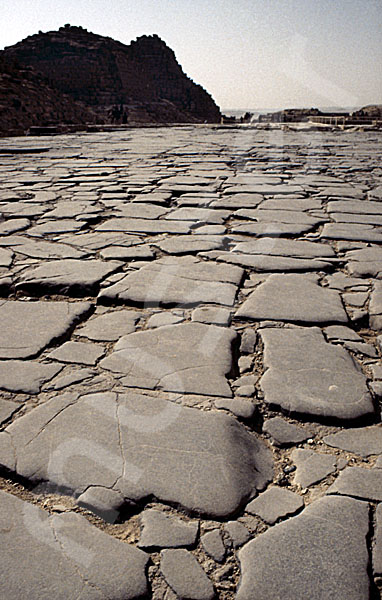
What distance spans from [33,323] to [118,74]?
75.5 m

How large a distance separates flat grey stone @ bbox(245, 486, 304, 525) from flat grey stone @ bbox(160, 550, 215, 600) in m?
0.18

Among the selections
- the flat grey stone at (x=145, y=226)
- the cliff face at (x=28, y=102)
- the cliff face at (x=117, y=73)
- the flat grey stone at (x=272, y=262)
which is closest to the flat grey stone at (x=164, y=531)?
the flat grey stone at (x=272, y=262)

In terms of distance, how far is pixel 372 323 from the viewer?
5.88 ft

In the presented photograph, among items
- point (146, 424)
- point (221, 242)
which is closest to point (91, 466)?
point (146, 424)

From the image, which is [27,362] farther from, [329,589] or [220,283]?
[329,589]

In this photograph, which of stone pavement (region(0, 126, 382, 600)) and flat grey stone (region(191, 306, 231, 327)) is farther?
flat grey stone (region(191, 306, 231, 327))

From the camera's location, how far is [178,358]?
155 cm

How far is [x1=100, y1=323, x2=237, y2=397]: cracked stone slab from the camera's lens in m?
1.41

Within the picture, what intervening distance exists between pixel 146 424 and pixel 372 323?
1022mm

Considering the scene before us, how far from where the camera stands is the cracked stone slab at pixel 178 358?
141 cm

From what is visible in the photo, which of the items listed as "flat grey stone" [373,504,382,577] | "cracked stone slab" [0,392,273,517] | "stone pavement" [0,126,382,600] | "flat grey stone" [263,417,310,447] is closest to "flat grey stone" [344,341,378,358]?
"stone pavement" [0,126,382,600]

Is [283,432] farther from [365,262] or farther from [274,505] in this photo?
[365,262]

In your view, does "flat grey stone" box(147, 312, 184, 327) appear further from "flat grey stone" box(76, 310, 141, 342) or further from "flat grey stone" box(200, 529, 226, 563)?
"flat grey stone" box(200, 529, 226, 563)

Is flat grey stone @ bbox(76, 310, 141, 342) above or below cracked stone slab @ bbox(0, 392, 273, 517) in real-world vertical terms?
above
